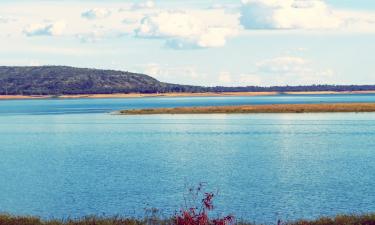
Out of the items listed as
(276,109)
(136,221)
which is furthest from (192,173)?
(276,109)

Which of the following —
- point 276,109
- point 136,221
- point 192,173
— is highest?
point 276,109

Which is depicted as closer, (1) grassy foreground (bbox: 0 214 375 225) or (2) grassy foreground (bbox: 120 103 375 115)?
(1) grassy foreground (bbox: 0 214 375 225)

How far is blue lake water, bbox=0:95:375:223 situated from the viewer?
3095 centimetres

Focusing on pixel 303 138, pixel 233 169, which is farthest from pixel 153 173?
pixel 303 138

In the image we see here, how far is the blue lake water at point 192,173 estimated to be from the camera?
31.0 metres

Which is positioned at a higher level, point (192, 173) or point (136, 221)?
point (136, 221)

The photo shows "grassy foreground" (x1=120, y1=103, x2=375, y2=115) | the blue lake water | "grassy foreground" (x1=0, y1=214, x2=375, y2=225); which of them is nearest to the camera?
"grassy foreground" (x1=0, y1=214, x2=375, y2=225)

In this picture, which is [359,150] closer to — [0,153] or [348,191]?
[348,191]

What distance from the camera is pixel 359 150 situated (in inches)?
2173

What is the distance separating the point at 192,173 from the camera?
41875 millimetres

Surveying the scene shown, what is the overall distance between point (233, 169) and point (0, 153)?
26.0 m

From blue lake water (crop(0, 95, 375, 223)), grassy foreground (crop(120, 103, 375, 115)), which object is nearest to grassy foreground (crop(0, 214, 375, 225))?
blue lake water (crop(0, 95, 375, 223))

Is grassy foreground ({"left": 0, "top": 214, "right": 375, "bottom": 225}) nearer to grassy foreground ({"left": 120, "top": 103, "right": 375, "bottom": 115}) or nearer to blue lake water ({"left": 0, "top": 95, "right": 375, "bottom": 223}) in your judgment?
blue lake water ({"left": 0, "top": 95, "right": 375, "bottom": 223})

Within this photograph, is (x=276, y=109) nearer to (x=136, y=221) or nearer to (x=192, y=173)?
(x=192, y=173)
